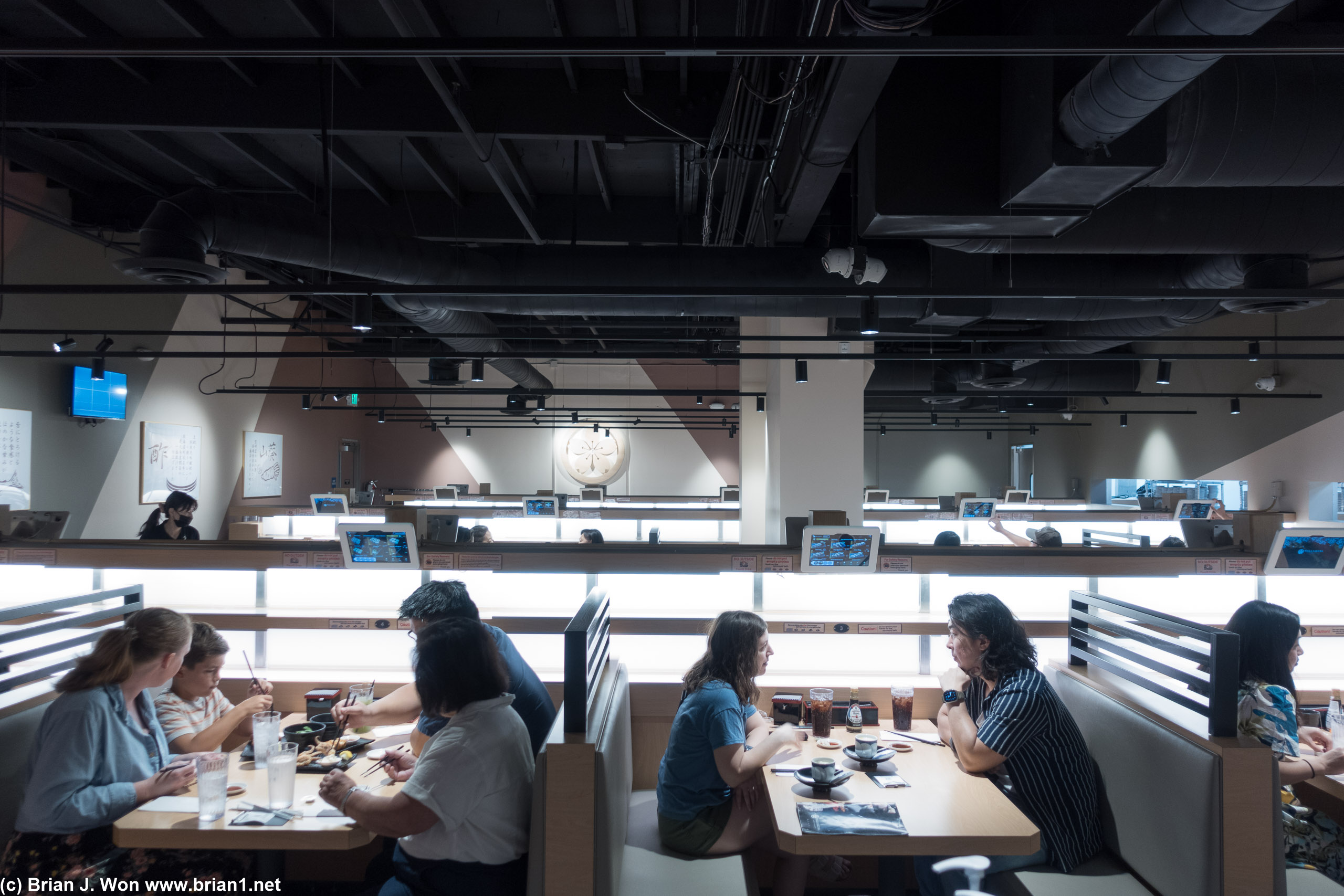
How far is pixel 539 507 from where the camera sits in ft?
34.6

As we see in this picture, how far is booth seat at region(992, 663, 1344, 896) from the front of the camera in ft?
7.54

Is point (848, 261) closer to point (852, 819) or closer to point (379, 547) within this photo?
point (852, 819)

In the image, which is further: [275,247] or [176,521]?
[176,521]

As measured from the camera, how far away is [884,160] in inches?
148

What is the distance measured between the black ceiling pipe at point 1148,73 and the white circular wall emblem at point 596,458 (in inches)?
554

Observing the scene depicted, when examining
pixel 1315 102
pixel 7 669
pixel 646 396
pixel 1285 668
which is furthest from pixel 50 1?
pixel 646 396

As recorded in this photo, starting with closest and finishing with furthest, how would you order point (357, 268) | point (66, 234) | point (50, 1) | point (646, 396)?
point (50, 1) < point (357, 268) < point (66, 234) < point (646, 396)

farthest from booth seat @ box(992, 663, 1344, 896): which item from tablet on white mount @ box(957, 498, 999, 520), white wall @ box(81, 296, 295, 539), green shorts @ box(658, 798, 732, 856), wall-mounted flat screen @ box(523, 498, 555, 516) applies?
white wall @ box(81, 296, 295, 539)

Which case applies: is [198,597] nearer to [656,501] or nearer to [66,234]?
[66,234]

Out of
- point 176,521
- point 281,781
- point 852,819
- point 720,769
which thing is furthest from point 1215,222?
point 176,521

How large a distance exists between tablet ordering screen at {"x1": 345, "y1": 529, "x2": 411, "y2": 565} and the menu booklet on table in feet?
9.19

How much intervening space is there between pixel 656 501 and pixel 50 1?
407 inches

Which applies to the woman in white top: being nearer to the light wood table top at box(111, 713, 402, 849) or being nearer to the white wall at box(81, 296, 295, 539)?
the light wood table top at box(111, 713, 402, 849)

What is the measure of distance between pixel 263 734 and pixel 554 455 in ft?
48.1
